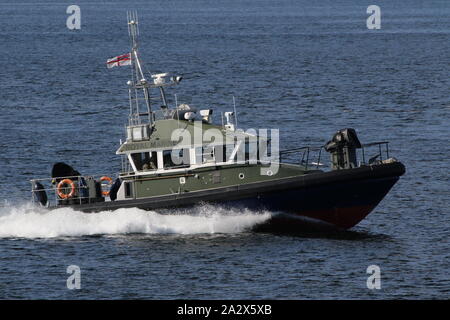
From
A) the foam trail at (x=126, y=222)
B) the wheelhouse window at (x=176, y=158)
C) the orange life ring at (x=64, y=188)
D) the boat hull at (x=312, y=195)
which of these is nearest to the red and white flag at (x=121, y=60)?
the wheelhouse window at (x=176, y=158)

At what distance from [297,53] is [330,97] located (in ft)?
129

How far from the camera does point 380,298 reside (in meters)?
30.3

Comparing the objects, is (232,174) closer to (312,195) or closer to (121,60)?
(312,195)

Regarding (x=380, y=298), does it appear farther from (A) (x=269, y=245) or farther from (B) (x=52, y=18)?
(B) (x=52, y=18)

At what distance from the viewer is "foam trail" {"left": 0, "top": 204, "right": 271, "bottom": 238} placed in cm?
3581

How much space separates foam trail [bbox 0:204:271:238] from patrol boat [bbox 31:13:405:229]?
0.29 m

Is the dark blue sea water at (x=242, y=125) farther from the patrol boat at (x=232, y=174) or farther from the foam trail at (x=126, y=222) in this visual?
the patrol boat at (x=232, y=174)

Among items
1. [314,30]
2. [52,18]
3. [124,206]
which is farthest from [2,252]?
[52,18]

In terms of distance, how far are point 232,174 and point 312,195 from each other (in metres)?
2.82

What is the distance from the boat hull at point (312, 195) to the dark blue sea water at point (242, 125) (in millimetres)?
504

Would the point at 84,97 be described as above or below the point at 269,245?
above

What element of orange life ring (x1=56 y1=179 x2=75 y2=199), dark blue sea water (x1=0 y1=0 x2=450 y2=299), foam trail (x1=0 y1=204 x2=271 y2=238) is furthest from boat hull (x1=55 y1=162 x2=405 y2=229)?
orange life ring (x1=56 y1=179 x2=75 y2=199)

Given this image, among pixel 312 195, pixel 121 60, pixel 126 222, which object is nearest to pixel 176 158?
pixel 126 222

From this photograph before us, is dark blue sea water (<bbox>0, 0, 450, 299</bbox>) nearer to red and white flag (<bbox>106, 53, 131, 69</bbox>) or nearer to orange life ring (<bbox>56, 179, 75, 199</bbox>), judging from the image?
orange life ring (<bbox>56, 179, 75, 199</bbox>)
